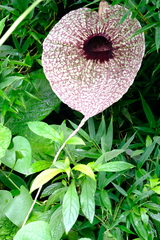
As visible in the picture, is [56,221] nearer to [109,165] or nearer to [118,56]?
[109,165]

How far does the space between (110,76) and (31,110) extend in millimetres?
251

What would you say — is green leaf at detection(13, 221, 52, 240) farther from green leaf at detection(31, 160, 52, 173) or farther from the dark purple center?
the dark purple center

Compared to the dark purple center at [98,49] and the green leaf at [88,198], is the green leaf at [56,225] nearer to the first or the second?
the green leaf at [88,198]

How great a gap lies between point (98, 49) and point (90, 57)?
0.08 ft

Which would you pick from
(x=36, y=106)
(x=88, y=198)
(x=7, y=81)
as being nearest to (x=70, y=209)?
(x=88, y=198)

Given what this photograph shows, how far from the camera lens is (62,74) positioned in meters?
0.60

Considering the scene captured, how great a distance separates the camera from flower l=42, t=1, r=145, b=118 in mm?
572

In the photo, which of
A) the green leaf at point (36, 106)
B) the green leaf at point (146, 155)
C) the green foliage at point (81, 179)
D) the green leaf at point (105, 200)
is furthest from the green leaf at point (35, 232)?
the green leaf at point (36, 106)

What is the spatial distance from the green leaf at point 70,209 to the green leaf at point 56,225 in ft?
0.18

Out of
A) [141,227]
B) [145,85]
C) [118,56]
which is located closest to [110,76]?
[118,56]

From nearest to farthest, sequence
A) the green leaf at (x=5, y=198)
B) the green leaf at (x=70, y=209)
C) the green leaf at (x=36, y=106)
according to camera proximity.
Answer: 1. the green leaf at (x=70, y=209)
2. the green leaf at (x=5, y=198)
3. the green leaf at (x=36, y=106)

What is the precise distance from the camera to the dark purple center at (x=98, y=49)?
0.62 metres

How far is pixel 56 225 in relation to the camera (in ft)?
1.55

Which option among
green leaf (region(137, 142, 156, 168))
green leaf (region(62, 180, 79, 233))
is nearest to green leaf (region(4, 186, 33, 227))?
green leaf (region(62, 180, 79, 233))
